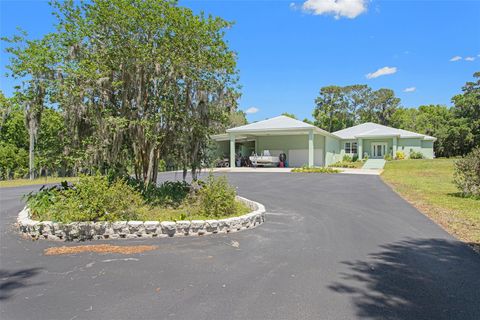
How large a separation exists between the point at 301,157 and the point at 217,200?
24.3 metres

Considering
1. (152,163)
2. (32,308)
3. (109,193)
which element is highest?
(152,163)

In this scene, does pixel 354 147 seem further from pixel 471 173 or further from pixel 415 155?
pixel 471 173

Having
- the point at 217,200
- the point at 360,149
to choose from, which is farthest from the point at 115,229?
the point at 360,149

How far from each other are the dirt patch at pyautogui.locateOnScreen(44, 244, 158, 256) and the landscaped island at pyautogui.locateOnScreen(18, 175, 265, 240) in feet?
1.75

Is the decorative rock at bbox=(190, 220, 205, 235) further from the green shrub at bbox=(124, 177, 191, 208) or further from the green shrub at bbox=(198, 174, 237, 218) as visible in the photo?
the green shrub at bbox=(124, 177, 191, 208)

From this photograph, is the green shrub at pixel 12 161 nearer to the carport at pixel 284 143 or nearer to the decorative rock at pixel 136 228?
the carport at pixel 284 143

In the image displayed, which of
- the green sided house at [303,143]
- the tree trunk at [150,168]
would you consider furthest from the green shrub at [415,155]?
the tree trunk at [150,168]

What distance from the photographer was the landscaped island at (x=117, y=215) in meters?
6.09

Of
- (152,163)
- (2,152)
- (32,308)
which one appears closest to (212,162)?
(152,163)

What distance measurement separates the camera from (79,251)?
5.31 metres

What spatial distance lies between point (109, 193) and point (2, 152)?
100 feet

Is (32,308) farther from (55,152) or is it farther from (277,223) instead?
(55,152)

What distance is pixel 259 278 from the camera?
13.6ft

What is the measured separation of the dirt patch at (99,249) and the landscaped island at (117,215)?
533 millimetres
